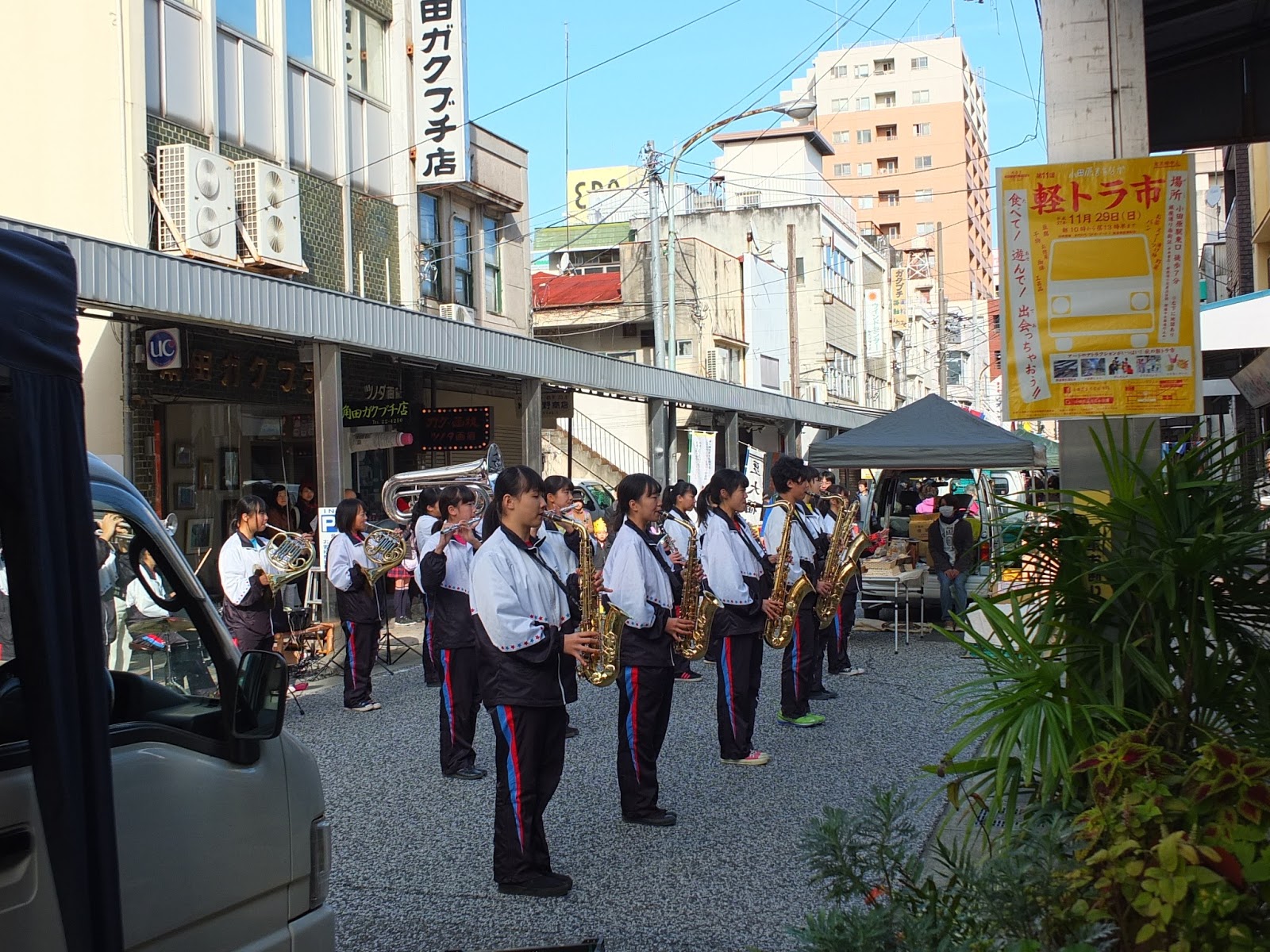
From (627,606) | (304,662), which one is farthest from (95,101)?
(627,606)

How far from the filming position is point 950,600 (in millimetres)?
14383

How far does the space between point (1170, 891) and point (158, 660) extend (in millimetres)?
3160

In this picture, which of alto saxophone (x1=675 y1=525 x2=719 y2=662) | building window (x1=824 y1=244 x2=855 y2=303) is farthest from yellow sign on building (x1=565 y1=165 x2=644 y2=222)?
alto saxophone (x1=675 y1=525 x2=719 y2=662)

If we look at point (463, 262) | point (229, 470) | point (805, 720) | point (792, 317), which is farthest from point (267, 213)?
point (792, 317)

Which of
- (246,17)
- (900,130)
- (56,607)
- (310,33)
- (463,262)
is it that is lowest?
(56,607)

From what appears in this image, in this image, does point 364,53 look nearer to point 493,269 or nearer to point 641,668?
point 493,269

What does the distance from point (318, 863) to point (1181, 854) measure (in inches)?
91.7

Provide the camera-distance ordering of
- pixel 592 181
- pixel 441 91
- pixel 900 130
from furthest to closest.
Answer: pixel 900 130
pixel 592 181
pixel 441 91

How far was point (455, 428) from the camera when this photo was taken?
789 inches

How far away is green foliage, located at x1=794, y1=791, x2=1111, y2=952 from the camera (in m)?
2.92

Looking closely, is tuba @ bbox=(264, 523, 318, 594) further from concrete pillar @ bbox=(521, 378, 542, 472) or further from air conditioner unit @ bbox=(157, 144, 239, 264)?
concrete pillar @ bbox=(521, 378, 542, 472)

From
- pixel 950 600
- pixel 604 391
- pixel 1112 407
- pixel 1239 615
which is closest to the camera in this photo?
pixel 1239 615

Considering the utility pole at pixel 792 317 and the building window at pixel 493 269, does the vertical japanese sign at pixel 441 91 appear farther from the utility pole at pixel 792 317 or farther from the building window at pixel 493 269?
the utility pole at pixel 792 317

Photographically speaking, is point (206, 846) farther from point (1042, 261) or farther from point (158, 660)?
point (1042, 261)
